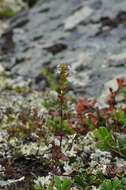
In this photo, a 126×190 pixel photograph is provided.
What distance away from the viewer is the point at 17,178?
21.4 ft

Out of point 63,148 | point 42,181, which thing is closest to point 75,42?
point 63,148

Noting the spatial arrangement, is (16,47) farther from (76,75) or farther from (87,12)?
(76,75)

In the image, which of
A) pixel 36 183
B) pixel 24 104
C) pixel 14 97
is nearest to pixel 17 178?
pixel 36 183

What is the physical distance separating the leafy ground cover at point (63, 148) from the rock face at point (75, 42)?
2.11m

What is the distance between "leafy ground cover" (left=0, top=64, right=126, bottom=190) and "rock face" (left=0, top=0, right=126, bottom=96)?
2114mm

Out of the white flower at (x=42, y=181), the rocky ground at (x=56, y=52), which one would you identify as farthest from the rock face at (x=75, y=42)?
the white flower at (x=42, y=181)

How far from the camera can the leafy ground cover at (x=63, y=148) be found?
20.4ft

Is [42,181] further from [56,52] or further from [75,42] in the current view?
[75,42]

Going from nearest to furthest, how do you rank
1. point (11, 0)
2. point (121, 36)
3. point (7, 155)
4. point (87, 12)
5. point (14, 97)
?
1. point (7, 155)
2. point (14, 97)
3. point (121, 36)
4. point (87, 12)
5. point (11, 0)

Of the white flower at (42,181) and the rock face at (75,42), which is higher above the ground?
the rock face at (75,42)

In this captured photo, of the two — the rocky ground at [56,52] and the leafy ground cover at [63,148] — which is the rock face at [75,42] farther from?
the leafy ground cover at [63,148]

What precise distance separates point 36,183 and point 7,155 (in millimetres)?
1102

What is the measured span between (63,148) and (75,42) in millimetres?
5926

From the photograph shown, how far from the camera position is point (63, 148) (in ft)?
24.4
